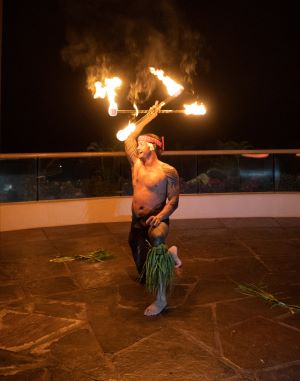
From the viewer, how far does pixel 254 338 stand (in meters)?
5.12

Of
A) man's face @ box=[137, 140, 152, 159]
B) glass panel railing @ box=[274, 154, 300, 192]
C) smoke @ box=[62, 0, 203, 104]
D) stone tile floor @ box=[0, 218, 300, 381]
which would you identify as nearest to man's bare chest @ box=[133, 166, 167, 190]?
man's face @ box=[137, 140, 152, 159]

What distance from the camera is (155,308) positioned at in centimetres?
571

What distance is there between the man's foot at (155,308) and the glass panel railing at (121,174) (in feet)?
17.6

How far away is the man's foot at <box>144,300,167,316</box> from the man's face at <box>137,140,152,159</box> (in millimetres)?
1887

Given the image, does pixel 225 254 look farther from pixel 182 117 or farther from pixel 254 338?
pixel 182 117

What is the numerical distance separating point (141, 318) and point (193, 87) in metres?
19.3

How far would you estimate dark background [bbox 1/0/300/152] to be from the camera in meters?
23.3

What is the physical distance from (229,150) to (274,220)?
6.48ft

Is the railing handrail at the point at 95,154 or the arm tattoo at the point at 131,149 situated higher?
the arm tattoo at the point at 131,149

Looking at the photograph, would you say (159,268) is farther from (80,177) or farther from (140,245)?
(80,177)

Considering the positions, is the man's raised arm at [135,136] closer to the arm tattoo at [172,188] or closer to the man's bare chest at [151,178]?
the man's bare chest at [151,178]

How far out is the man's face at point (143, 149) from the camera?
640 centimetres

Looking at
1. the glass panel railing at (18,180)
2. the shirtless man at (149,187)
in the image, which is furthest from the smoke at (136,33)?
the shirtless man at (149,187)

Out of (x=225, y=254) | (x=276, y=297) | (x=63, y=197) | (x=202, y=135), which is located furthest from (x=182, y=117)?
(x=276, y=297)
